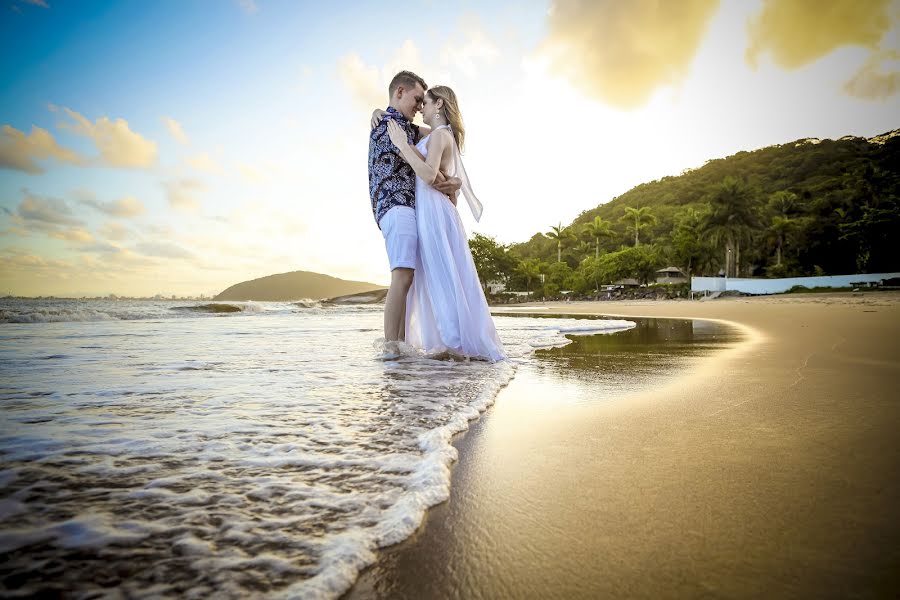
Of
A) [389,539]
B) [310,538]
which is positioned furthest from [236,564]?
[389,539]

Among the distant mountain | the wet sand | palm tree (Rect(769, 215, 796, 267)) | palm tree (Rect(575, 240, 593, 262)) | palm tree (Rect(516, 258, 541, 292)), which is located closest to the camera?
the wet sand

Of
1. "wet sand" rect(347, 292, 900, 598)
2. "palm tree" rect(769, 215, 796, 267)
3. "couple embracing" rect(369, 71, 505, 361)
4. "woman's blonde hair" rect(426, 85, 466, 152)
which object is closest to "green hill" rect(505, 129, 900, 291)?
"palm tree" rect(769, 215, 796, 267)

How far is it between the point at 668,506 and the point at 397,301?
9.78 feet

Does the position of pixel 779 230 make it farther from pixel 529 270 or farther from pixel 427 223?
pixel 427 223

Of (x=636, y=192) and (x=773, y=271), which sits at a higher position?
(x=636, y=192)

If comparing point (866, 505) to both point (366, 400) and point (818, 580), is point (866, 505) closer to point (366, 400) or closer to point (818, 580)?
point (818, 580)

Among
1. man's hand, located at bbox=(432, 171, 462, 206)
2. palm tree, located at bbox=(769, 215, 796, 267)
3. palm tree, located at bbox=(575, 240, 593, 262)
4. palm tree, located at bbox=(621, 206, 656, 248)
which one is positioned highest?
palm tree, located at bbox=(621, 206, 656, 248)

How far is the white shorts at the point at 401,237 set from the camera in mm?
3707

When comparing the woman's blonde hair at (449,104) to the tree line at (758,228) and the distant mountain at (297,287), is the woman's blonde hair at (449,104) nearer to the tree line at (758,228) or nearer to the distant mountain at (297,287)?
the tree line at (758,228)

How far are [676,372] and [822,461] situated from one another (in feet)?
5.45

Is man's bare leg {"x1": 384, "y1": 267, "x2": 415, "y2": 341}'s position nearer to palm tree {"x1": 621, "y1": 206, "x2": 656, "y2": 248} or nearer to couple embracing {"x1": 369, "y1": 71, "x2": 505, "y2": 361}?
couple embracing {"x1": 369, "y1": 71, "x2": 505, "y2": 361}

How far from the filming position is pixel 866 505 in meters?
0.90

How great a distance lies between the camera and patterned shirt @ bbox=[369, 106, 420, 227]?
12.5ft

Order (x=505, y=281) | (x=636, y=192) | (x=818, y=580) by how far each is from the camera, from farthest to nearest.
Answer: (x=636, y=192), (x=505, y=281), (x=818, y=580)
